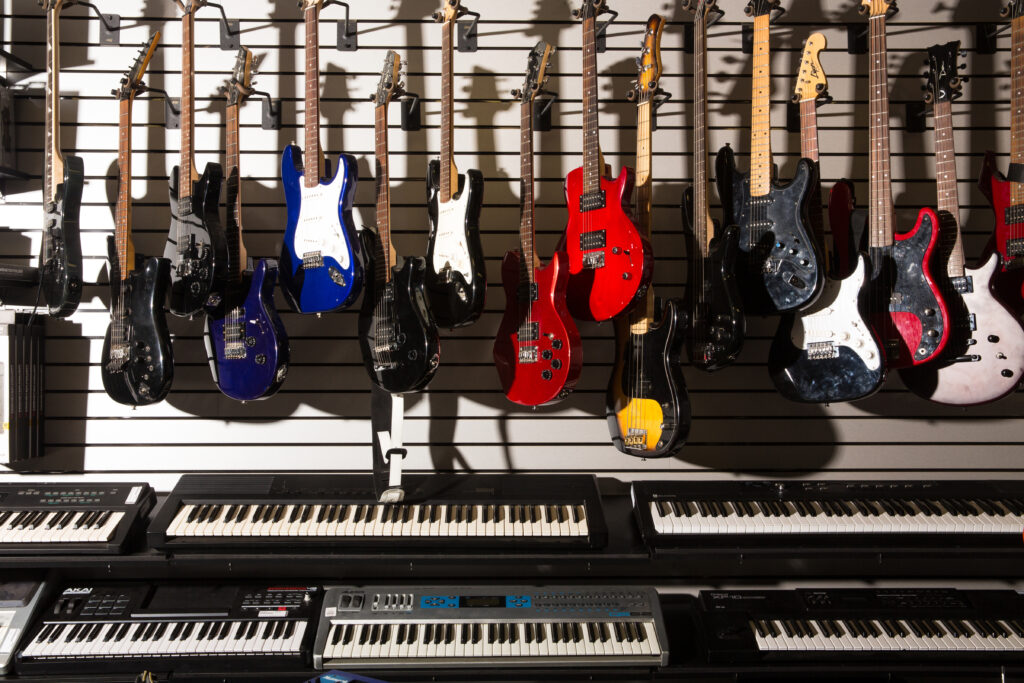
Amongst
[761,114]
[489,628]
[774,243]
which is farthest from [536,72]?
[489,628]

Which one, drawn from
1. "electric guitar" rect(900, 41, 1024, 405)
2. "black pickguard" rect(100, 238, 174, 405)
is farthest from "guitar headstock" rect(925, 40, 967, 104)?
"black pickguard" rect(100, 238, 174, 405)

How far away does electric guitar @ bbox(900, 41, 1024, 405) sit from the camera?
91.7 inches

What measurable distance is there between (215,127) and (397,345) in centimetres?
129

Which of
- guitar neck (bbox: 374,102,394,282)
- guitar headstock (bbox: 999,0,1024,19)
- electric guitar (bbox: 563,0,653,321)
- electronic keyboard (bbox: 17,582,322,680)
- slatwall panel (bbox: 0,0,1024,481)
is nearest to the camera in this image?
electronic keyboard (bbox: 17,582,322,680)

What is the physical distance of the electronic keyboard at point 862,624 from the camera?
2.20 metres

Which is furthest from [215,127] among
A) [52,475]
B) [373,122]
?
[52,475]

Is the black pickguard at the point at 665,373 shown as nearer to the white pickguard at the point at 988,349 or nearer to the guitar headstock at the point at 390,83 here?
the white pickguard at the point at 988,349

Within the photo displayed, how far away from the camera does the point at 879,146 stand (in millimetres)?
2371

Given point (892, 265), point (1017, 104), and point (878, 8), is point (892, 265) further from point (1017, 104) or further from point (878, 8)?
point (878, 8)

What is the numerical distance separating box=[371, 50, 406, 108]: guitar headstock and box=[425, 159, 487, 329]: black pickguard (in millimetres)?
405

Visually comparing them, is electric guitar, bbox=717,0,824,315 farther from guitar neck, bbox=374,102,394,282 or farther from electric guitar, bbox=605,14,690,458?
guitar neck, bbox=374,102,394,282

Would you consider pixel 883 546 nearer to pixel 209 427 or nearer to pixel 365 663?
pixel 365 663

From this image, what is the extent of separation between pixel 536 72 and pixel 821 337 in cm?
135

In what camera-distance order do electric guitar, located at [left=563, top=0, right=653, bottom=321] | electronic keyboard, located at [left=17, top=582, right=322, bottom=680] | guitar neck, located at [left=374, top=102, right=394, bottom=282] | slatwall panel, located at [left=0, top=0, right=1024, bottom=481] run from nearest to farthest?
electronic keyboard, located at [left=17, top=582, right=322, bottom=680] < electric guitar, located at [left=563, top=0, right=653, bottom=321] < guitar neck, located at [left=374, top=102, right=394, bottom=282] < slatwall panel, located at [left=0, top=0, right=1024, bottom=481]
